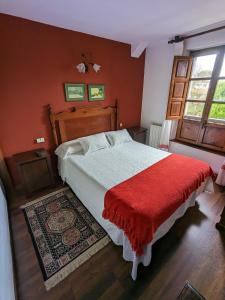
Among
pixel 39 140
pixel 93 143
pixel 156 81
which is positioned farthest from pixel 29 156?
pixel 156 81

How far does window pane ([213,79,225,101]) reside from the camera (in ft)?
8.74

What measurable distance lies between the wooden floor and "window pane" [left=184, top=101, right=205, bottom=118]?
7.29 ft

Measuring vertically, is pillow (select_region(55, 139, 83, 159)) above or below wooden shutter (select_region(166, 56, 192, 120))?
below

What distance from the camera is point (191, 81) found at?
121 inches

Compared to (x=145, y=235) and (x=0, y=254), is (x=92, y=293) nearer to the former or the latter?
(x=145, y=235)

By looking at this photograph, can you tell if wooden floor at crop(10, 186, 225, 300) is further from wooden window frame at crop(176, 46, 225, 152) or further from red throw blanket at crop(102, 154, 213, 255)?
wooden window frame at crop(176, 46, 225, 152)

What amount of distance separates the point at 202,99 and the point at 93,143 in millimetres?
2357

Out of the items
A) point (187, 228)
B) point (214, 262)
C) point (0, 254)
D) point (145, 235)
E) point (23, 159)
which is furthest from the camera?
point (23, 159)

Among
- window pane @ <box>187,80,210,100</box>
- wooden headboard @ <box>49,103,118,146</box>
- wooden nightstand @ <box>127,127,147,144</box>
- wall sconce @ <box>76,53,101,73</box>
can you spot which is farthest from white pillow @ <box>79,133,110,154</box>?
window pane @ <box>187,80,210,100</box>

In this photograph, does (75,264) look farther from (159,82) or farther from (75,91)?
(159,82)

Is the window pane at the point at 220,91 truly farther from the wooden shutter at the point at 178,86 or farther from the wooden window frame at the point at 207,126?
the wooden shutter at the point at 178,86

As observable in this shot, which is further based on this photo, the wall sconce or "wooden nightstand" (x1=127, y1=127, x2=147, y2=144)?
"wooden nightstand" (x1=127, y1=127, x2=147, y2=144)

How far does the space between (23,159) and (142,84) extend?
317 centimetres

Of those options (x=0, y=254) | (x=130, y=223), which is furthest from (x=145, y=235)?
(x=0, y=254)
